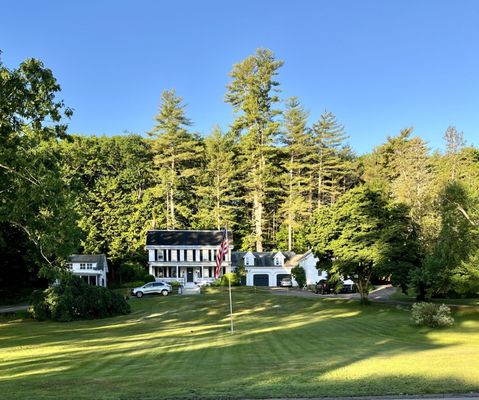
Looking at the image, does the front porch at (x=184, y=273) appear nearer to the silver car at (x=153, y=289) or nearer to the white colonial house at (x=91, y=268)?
the white colonial house at (x=91, y=268)

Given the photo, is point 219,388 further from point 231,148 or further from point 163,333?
point 231,148

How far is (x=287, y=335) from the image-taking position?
23234 millimetres

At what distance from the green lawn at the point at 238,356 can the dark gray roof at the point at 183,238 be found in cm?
2869

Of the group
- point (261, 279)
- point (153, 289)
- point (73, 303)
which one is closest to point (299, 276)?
point (261, 279)

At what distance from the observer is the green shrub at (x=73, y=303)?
32.3 metres

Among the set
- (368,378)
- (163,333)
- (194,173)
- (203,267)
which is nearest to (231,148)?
(194,173)

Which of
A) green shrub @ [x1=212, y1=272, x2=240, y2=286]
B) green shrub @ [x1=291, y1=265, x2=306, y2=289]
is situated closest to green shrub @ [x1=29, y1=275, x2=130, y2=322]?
green shrub @ [x1=212, y1=272, x2=240, y2=286]

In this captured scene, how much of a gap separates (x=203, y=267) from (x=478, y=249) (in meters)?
41.5

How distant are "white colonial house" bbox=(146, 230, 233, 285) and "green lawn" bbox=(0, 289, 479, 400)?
28.2 m

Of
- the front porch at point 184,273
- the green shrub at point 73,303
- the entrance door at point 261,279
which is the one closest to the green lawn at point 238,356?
the green shrub at point 73,303

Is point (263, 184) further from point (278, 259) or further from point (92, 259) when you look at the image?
point (92, 259)

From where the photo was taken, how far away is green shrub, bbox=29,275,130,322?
106ft

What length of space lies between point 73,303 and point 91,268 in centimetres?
2809

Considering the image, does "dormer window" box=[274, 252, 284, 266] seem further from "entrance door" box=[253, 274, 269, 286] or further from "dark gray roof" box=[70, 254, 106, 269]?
"dark gray roof" box=[70, 254, 106, 269]
